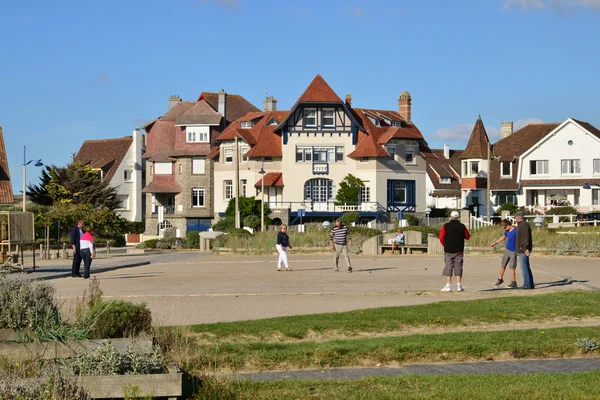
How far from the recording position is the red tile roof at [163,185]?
Result: 278ft

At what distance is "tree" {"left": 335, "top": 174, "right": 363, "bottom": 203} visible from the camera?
245ft

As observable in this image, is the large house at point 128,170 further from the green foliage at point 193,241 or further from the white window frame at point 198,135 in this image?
the green foliage at point 193,241

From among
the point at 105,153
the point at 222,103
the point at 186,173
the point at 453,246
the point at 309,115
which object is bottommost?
the point at 453,246

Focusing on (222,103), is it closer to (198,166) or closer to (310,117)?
(198,166)

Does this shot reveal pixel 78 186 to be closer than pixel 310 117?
No

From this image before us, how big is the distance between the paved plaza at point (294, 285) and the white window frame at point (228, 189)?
3938 centimetres

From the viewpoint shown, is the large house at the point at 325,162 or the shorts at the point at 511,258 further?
the large house at the point at 325,162

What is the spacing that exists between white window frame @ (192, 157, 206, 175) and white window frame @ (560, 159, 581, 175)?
31.3 meters

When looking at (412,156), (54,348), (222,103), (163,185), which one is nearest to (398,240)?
(54,348)

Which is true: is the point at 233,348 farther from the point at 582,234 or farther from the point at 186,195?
the point at 186,195

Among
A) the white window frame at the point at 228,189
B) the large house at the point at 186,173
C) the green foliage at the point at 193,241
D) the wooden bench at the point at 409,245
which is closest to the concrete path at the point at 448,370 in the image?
the wooden bench at the point at 409,245

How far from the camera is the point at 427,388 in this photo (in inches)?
451

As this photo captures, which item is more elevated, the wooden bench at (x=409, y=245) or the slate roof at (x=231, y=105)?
the slate roof at (x=231, y=105)

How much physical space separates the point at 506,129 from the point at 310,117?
30.0 m
